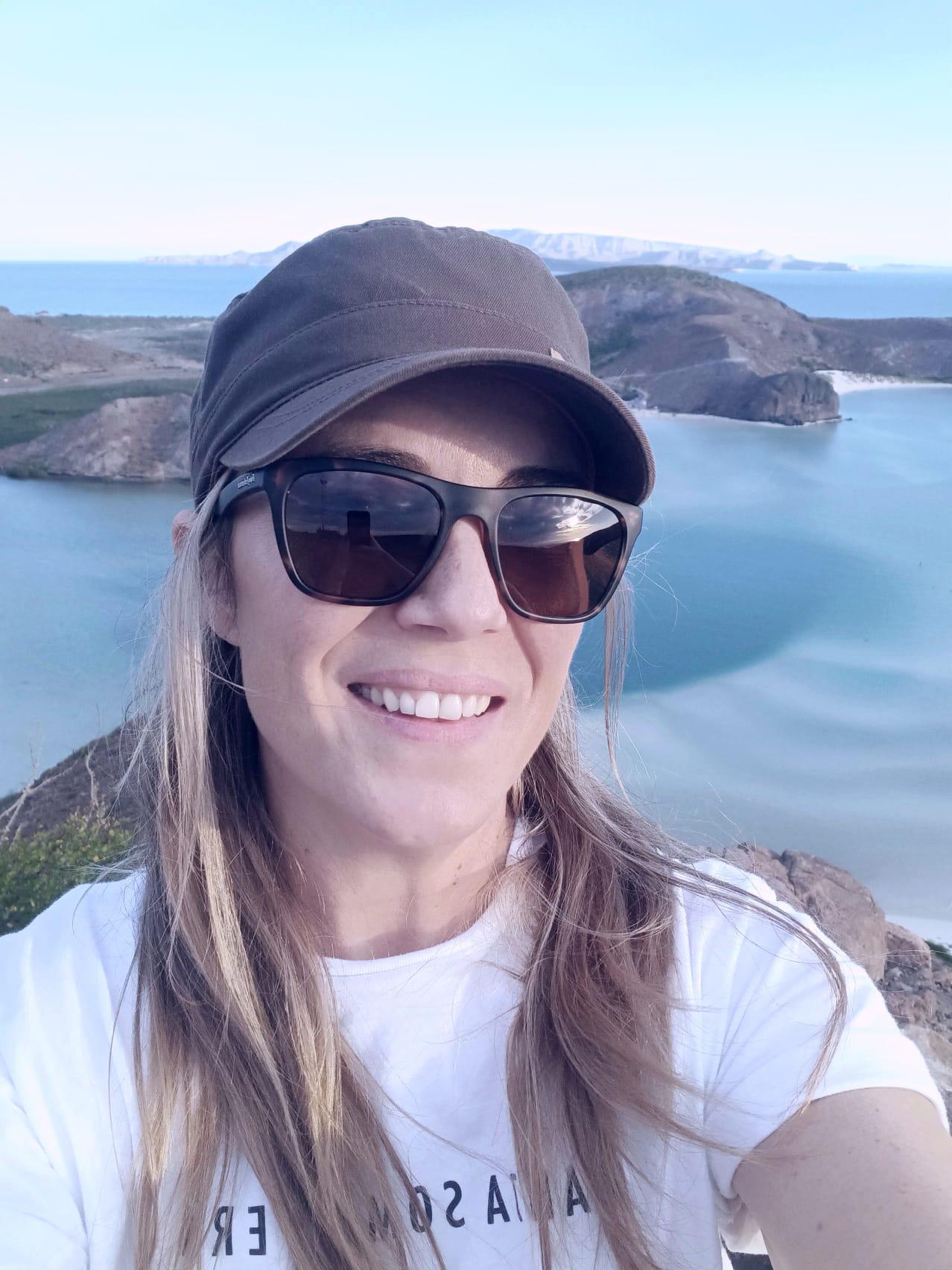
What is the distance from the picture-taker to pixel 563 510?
1.21 meters

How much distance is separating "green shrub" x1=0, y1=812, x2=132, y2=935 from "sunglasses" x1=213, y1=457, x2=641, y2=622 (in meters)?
2.57

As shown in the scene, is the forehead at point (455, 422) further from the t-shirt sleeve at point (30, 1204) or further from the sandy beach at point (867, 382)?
the sandy beach at point (867, 382)

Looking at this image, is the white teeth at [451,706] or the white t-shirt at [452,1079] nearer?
the white t-shirt at [452,1079]

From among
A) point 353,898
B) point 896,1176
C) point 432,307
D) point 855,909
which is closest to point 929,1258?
point 896,1176

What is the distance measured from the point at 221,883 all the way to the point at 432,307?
82cm

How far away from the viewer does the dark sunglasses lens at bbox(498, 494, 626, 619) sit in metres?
1.18

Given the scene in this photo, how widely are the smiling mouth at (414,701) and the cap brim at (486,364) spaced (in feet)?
1.03

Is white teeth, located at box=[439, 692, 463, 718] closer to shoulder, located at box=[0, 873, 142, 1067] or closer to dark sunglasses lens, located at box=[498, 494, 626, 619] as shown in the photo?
dark sunglasses lens, located at box=[498, 494, 626, 619]

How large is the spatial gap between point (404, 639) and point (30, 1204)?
30.5 inches

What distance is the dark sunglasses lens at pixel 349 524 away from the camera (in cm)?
112

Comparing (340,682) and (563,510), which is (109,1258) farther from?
(563,510)

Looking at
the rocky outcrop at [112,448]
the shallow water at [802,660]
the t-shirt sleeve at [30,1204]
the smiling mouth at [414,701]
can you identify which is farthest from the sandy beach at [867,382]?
the t-shirt sleeve at [30,1204]

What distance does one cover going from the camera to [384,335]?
1.10 m

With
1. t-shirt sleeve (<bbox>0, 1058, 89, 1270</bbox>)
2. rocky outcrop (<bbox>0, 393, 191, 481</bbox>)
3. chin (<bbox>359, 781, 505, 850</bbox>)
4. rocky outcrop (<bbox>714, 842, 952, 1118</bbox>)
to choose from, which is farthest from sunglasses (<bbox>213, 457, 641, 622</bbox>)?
rocky outcrop (<bbox>0, 393, 191, 481</bbox>)
